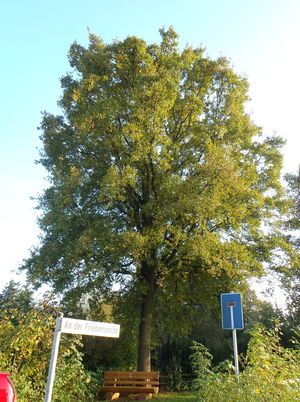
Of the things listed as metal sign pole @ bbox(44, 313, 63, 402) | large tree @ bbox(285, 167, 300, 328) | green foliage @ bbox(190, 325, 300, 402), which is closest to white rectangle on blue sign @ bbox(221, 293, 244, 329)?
green foliage @ bbox(190, 325, 300, 402)

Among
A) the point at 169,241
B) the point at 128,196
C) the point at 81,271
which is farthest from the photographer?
the point at 128,196

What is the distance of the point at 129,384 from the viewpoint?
13.9 metres

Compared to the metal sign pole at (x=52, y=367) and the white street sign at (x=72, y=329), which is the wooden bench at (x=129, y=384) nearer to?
the white street sign at (x=72, y=329)

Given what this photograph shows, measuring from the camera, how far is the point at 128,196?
1731 cm

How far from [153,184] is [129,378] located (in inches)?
316

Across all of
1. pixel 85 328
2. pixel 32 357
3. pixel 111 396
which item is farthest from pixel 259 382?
pixel 111 396

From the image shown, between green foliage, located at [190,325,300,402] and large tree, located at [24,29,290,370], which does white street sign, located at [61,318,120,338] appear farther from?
large tree, located at [24,29,290,370]

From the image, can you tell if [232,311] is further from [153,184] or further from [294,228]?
[294,228]

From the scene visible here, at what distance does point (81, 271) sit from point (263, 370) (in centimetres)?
995

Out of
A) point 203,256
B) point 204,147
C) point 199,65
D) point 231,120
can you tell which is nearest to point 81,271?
point 203,256

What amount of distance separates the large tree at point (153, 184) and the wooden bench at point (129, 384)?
1576mm

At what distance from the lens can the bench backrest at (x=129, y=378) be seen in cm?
1368

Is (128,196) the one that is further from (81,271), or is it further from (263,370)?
(263,370)

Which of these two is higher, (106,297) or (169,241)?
(169,241)
